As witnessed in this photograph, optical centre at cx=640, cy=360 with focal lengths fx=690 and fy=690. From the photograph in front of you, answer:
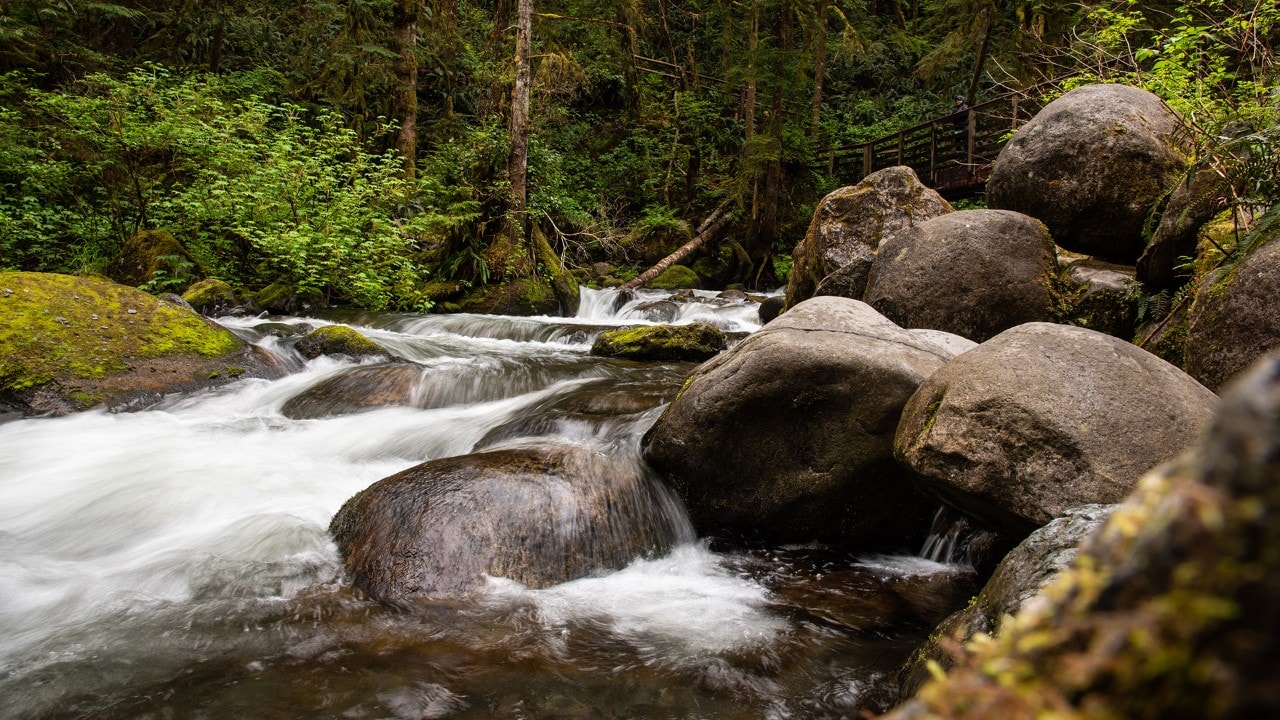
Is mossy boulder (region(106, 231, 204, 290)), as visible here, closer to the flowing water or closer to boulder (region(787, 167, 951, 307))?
the flowing water

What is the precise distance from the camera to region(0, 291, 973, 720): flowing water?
3162mm

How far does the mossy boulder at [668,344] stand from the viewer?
9555 mm

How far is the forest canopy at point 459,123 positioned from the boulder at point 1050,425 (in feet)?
7.92

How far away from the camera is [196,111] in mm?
12773

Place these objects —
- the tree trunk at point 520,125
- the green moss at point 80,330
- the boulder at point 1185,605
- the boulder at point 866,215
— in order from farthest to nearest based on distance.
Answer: the tree trunk at point 520,125 < the boulder at point 866,215 < the green moss at point 80,330 < the boulder at point 1185,605

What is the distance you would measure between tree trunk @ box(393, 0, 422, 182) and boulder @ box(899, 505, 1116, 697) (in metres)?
16.0

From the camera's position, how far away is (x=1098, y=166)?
7.02 metres

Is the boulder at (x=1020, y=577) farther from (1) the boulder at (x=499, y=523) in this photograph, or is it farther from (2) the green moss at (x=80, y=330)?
(2) the green moss at (x=80, y=330)

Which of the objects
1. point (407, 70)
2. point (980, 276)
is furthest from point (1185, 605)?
point (407, 70)

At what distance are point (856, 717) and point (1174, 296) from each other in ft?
15.9

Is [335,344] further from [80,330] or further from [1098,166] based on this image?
[1098,166]

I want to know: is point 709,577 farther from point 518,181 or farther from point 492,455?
point 518,181

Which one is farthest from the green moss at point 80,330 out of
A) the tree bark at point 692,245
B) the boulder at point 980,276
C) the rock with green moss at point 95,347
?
the tree bark at point 692,245

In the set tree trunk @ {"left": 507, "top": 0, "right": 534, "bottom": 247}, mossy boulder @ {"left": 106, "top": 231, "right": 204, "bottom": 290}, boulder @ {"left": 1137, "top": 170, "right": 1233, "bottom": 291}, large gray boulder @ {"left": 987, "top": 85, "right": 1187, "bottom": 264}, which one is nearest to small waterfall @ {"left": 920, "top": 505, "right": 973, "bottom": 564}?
boulder @ {"left": 1137, "top": 170, "right": 1233, "bottom": 291}
